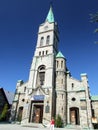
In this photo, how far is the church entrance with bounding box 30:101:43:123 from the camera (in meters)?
30.2

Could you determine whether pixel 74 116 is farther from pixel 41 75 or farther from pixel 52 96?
pixel 41 75

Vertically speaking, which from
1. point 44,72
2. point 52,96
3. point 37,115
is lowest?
point 37,115

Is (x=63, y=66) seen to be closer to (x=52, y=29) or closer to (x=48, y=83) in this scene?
(x=48, y=83)

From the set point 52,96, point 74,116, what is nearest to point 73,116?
point 74,116

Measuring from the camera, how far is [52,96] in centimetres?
2988

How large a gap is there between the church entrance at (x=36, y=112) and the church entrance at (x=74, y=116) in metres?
7.25

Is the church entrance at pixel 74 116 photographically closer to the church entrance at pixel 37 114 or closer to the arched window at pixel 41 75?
the church entrance at pixel 37 114

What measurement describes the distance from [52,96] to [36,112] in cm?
584

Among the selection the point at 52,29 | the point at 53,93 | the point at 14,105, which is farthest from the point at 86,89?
the point at 52,29

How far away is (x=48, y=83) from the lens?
31.9 metres

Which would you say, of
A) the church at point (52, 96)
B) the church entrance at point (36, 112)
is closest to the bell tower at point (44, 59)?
the church at point (52, 96)

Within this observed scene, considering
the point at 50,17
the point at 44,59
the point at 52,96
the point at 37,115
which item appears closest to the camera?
the point at 52,96

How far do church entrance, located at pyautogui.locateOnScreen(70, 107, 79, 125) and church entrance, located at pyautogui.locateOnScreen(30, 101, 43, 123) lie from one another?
7.25 m

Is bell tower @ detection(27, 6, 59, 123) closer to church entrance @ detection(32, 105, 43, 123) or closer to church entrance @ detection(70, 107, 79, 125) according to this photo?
church entrance @ detection(32, 105, 43, 123)
